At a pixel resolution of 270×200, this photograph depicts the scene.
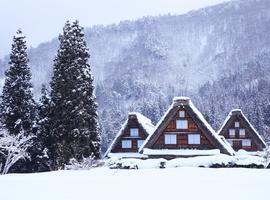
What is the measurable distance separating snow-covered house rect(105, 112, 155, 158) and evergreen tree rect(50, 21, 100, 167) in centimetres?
1191

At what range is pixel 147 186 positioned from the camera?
13.4 m

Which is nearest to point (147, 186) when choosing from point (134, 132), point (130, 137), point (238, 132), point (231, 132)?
point (130, 137)

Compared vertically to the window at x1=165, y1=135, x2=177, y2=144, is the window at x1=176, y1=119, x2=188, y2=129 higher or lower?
higher

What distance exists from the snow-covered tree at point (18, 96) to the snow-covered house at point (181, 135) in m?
11.6

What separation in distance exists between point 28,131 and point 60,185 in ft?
84.2

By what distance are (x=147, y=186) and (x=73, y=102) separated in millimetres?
23046

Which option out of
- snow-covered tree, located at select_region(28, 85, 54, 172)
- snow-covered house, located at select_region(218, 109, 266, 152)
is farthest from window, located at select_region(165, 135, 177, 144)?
snow-covered house, located at select_region(218, 109, 266, 152)

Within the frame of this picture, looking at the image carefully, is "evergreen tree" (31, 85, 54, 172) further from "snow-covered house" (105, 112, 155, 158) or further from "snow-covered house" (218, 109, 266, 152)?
"snow-covered house" (218, 109, 266, 152)

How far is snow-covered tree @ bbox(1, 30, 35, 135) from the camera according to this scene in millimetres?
38188

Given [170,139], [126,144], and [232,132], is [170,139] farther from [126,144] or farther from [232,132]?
[232,132]

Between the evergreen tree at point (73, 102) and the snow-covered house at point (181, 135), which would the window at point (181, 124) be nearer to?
the snow-covered house at point (181, 135)

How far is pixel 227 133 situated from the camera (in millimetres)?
61344

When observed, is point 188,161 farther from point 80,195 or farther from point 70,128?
point 80,195

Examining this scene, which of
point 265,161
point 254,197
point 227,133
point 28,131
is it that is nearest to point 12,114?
point 28,131
